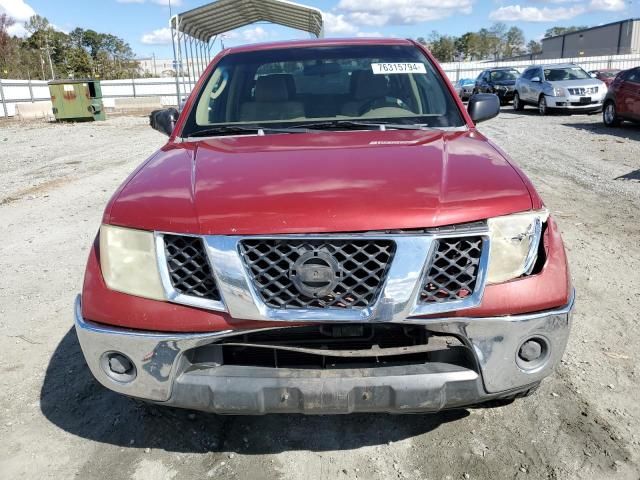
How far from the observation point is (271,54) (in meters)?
3.84

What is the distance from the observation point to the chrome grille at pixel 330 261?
79.1 inches

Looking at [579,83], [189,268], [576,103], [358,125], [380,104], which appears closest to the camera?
[189,268]

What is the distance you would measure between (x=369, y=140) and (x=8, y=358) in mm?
2477

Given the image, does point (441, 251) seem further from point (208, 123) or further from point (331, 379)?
point (208, 123)

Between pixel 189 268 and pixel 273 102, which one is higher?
pixel 273 102

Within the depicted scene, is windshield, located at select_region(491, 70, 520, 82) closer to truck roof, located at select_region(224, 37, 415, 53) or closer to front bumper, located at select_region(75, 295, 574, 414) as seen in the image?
truck roof, located at select_region(224, 37, 415, 53)

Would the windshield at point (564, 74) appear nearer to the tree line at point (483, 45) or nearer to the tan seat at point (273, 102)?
the tan seat at point (273, 102)

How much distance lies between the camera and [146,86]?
34.9 m

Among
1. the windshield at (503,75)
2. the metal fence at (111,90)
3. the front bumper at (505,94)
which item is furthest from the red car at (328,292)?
the windshield at (503,75)

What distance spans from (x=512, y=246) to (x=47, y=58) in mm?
66273

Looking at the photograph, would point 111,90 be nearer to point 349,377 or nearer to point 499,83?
point 499,83

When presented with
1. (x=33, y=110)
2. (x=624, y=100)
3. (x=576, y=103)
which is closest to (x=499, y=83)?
(x=576, y=103)

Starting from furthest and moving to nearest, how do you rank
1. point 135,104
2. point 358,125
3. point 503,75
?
1. point 135,104
2. point 503,75
3. point 358,125

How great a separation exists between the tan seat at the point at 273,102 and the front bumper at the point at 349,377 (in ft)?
5.82
